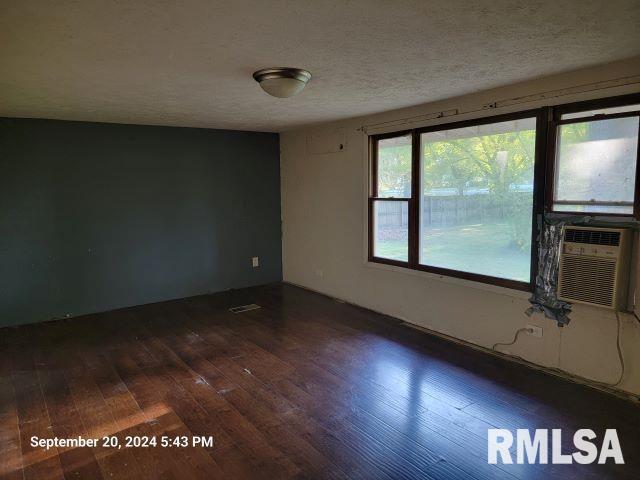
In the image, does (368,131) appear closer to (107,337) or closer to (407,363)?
(407,363)

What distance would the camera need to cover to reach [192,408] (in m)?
2.75

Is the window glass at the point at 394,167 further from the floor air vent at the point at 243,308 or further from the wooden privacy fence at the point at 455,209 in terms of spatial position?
the floor air vent at the point at 243,308

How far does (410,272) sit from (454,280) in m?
0.54

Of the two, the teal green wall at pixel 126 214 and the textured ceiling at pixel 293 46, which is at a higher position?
the textured ceiling at pixel 293 46

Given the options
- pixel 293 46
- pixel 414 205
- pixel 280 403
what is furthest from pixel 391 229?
pixel 293 46

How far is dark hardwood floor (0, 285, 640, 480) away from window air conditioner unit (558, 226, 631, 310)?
2.20 feet

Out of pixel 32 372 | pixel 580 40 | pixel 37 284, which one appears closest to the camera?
pixel 580 40

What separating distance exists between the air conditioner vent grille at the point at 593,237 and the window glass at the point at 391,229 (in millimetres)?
1637

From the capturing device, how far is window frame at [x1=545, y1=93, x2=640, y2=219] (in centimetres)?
271

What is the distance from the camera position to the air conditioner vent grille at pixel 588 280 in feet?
9.11

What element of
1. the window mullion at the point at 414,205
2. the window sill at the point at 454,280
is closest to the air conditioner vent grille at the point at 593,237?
the window sill at the point at 454,280

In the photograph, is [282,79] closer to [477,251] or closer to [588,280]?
[477,251]

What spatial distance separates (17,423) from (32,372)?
83 centimetres

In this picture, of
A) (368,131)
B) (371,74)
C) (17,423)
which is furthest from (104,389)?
(368,131)
